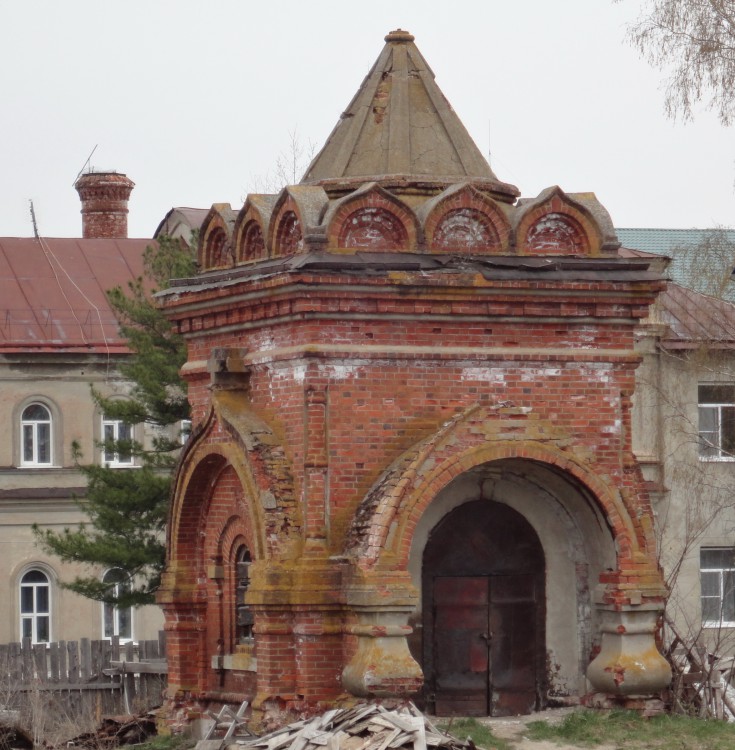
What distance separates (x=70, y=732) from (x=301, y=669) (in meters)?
3.90

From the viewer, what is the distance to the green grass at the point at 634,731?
A: 13891 mm

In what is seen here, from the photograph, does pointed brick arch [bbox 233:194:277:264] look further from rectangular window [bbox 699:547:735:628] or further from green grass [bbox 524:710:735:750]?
rectangular window [bbox 699:547:735:628]

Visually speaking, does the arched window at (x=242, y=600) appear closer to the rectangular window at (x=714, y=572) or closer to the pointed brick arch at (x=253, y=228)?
the pointed brick arch at (x=253, y=228)

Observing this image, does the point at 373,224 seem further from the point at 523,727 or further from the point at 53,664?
the point at 53,664

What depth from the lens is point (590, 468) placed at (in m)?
14.6

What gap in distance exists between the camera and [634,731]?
14.2m

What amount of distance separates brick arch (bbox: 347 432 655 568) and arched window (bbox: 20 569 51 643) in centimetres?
2179

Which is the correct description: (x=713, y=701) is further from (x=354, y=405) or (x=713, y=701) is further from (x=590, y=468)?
(x=354, y=405)

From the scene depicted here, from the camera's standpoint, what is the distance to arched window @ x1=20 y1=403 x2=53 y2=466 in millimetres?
35344

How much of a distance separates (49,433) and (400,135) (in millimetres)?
21178

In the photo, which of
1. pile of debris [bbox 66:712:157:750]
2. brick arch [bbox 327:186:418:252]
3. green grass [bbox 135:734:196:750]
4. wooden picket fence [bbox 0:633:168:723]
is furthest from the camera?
wooden picket fence [bbox 0:633:168:723]

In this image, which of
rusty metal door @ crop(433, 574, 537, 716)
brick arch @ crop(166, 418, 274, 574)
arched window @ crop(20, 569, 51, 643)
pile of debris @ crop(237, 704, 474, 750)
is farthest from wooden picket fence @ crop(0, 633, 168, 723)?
pile of debris @ crop(237, 704, 474, 750)

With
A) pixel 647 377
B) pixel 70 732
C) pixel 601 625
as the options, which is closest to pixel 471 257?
pixel 601 625

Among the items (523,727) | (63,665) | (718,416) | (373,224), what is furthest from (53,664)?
(718,416)
